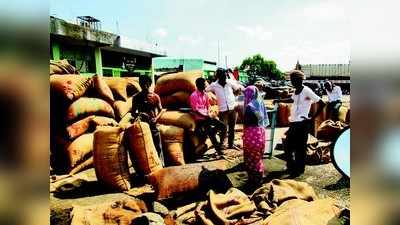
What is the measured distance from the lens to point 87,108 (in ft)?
14.9

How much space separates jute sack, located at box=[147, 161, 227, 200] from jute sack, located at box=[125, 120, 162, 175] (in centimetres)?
33

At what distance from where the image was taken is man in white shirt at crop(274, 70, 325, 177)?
13.6 ft

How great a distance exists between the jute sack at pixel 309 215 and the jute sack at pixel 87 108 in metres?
2.72

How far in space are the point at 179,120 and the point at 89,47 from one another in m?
5.43

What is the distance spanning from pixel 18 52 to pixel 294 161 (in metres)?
4.01

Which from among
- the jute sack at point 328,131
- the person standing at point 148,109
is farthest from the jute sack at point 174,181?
the jute sack at point 328,131

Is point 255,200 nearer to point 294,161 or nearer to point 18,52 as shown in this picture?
point 294,161

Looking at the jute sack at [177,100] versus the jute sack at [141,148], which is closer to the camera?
the jute sack at [141,148]

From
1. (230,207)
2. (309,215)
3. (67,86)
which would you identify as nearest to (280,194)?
(230,207)

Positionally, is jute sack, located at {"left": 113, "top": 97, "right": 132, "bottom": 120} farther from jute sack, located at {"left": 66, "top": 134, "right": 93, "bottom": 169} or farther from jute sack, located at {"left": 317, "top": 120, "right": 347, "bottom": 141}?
jute sack, located at {"left": 317, "top": 120, "right": 347, "bottom": 141}

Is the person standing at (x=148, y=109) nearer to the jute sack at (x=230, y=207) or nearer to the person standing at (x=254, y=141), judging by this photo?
the person standing at (x=254, y=141)

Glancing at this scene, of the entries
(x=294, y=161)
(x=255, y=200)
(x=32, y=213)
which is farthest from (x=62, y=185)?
(x=32, y=213)

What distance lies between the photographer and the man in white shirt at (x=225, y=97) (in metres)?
5.32

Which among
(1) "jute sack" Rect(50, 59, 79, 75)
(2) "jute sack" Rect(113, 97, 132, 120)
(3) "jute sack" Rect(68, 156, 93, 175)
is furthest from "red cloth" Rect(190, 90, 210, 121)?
(1) "jute sack" Rect(50, 59, 79, 75)
